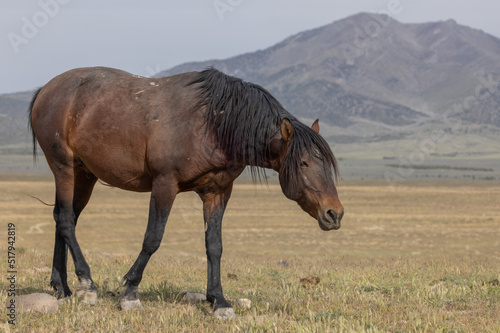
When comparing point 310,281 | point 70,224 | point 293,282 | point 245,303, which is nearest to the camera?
point 245,303

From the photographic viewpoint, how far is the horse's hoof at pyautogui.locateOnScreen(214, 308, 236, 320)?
258 inches

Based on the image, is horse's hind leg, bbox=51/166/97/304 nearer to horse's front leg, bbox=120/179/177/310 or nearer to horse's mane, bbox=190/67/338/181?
horse's front leg, bbox=120/179/177/310

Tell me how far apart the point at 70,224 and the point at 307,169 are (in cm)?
311

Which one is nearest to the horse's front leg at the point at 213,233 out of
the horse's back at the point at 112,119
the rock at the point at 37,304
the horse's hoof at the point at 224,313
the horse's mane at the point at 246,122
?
the horse's hoof at the point at 224,313

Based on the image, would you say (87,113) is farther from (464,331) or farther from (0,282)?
(464,331)

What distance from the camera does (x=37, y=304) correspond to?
21.8 ft

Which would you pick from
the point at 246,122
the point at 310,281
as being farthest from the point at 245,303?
the point at 246,122

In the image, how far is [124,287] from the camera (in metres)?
7.32

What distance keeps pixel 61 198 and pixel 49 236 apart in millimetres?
14682

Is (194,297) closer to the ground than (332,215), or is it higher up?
closer to the ground

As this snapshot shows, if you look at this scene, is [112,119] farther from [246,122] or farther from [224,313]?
[224,313]

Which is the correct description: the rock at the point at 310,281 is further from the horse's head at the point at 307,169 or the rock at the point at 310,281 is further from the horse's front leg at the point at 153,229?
the horse's front leg at the point at 153,229

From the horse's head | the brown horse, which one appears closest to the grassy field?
the brown horse

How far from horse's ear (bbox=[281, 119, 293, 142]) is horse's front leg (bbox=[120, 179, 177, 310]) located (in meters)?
1.33
